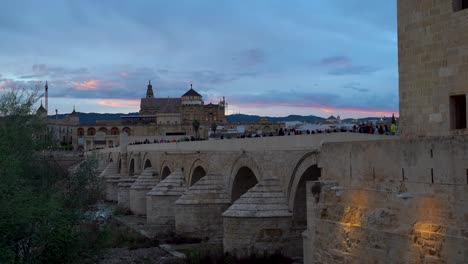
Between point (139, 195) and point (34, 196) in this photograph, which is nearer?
point (34, 196)

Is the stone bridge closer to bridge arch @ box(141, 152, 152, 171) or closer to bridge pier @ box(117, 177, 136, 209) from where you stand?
bridge pier @ box(117, 177, 136, 209)

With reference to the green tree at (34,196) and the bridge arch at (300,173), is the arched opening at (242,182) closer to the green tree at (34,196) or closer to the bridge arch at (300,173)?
the bridge arch at (300,173)

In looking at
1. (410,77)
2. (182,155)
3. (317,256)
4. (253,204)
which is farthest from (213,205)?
(410,77)

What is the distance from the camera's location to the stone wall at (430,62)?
866cm

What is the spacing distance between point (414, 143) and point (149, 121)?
281 feet

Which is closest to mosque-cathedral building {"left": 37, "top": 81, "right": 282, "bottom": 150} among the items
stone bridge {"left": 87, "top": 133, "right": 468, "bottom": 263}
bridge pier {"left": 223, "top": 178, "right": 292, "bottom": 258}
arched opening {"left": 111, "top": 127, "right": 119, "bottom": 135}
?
arched opening {"left": 111, "top": 127, "right": 119, "bottom": 135}

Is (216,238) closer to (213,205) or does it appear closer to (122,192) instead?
(213,205)

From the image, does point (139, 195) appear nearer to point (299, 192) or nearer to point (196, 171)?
point (196, 171)

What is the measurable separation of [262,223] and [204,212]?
4.59 m

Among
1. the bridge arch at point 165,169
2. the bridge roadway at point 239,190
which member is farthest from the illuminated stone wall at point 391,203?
the bridge arch at point 165,169

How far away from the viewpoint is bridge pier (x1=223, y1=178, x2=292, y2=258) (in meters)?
14.1

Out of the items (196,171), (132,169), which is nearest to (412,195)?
(196,171)

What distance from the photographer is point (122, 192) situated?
98.1 feet

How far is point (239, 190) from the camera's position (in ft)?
58.6
